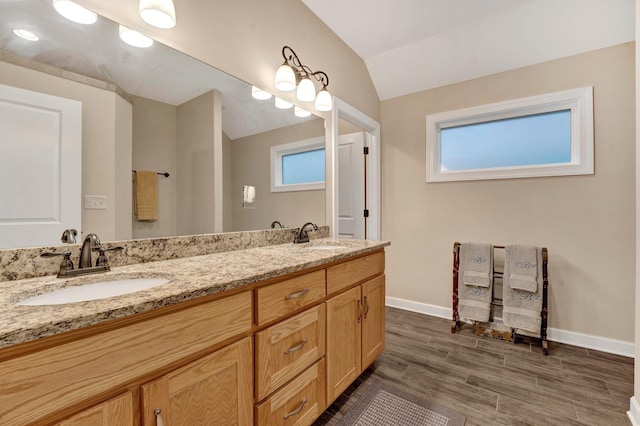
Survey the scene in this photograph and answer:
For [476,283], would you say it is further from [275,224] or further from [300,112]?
[300,112]

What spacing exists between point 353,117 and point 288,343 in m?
2.18

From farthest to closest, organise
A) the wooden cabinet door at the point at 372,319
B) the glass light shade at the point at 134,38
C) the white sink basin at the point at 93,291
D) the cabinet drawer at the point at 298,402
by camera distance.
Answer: the wooden cabinet door at the point at 372,319 → the glass light shade at the point at 134,38 → the cabinet drawer at the point at 298,402 → the white sink basin at the point at 93,291

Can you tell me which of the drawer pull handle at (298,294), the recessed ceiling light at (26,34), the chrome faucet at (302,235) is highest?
the recessed ceiling light at (26,34)

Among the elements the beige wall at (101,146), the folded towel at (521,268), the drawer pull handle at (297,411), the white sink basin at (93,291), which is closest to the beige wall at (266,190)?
the beige wall at (101,146)

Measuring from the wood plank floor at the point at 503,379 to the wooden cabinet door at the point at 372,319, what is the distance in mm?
191

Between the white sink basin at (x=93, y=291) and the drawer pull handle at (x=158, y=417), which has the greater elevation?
the white sink basin at (x=93, y=291)

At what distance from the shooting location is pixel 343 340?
147 centimetres

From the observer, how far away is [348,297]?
4.94 feet

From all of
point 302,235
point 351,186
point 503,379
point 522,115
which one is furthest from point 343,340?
point 522,115

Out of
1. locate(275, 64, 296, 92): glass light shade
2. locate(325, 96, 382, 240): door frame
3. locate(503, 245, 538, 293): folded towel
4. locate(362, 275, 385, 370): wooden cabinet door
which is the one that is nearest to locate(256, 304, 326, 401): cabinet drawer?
locate(362, 275, 385, 370): wooden cabinet door

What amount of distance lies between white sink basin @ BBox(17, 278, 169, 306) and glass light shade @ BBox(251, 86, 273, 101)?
126 cm

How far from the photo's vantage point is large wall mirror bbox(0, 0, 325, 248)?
3.21ft

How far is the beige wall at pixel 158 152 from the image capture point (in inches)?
48.6

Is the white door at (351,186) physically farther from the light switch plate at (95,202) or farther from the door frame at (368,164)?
the light switch plate at (95,202)
